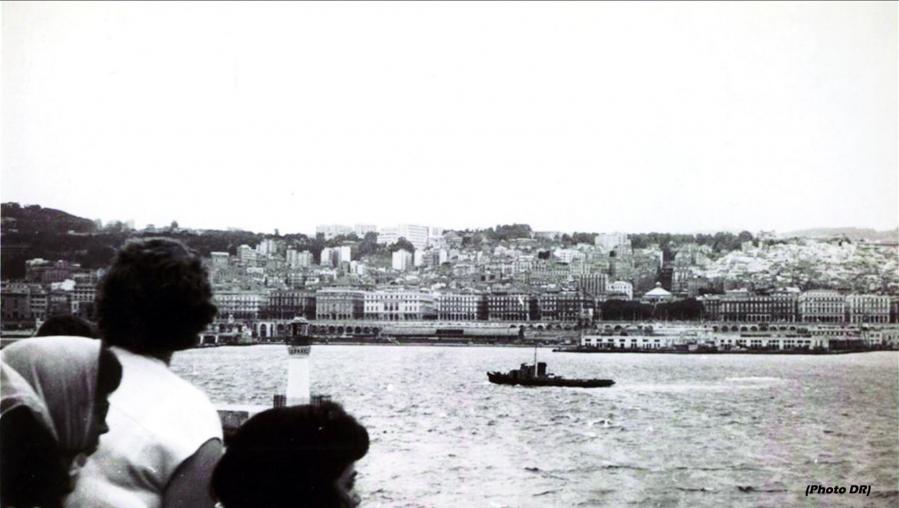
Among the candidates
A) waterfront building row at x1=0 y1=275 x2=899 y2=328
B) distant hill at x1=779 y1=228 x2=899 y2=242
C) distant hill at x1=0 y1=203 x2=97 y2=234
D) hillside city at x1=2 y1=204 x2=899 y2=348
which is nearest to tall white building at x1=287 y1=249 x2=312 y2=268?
hillside city at x1=2 y1=204 x2=899 y2=348

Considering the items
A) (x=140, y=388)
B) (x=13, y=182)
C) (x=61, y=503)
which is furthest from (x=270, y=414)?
(x=13, y=182)

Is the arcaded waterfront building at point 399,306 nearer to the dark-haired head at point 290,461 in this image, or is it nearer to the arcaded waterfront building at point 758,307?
the arcaded waterfront building at point 758,307

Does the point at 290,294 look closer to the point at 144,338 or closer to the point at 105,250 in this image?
the point at 105,250

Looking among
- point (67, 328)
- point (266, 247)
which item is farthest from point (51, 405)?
point (266, 247)

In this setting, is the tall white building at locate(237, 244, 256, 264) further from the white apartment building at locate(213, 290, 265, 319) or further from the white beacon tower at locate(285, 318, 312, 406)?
the white beacon tower at locate(285, 318, 312, 406)

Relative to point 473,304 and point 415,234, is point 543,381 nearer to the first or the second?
point 473,304

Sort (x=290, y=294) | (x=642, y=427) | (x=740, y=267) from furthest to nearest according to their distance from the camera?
(x=642, y=427)
(x=740, y=267)
(x=290, y=294)

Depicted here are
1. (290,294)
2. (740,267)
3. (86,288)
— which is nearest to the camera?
(86,288)
